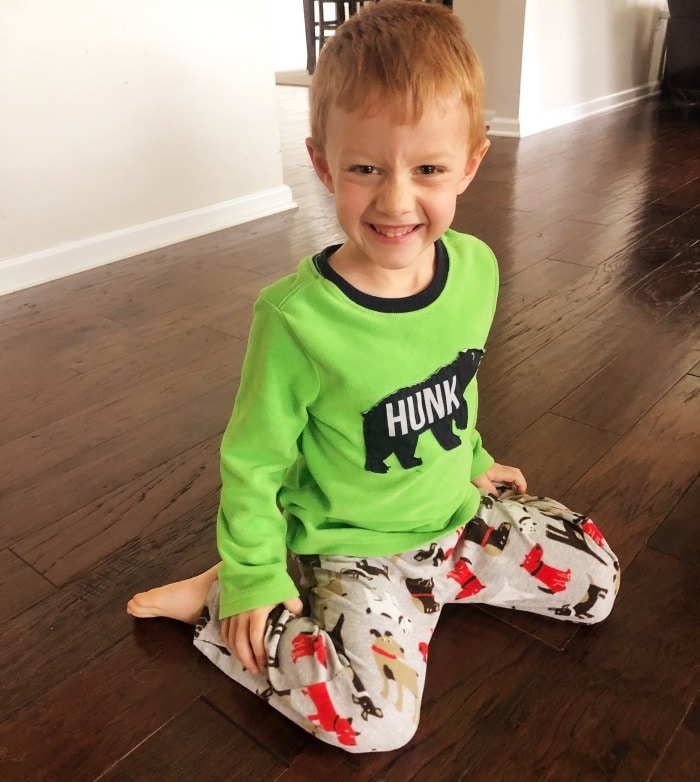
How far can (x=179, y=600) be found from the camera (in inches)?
32.7

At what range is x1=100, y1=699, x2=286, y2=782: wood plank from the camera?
27.1 inches

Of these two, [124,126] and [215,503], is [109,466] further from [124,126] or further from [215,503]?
[124,126]

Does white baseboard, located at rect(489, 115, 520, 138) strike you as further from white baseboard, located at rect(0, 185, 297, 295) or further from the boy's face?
the boy's face

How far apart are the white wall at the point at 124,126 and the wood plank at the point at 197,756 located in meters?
1.40

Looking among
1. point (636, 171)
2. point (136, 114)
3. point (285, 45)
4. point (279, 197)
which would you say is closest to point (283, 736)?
point (136, 114)

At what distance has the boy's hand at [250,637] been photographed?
728 mm

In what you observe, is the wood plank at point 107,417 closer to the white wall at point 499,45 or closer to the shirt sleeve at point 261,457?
the shirt sleeve at point 261,457

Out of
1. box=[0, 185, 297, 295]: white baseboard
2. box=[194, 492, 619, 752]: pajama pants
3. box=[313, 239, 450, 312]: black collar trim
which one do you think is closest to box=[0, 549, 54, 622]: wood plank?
box=[194, 492, 619, 752]: pajama pants

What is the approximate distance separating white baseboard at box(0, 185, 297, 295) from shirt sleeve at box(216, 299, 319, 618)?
1.33 meters

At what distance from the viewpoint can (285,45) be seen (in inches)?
249

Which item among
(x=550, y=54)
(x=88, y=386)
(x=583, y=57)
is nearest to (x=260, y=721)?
(x=88, y=386)

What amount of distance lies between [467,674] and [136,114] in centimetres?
169

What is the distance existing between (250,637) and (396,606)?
154mm

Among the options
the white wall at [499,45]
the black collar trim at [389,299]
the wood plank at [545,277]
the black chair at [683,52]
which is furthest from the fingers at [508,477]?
the black chair at [683,52]
